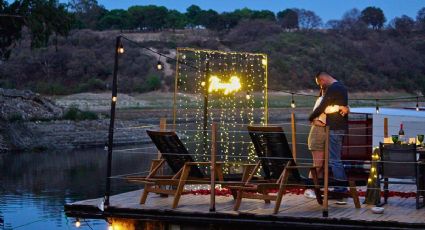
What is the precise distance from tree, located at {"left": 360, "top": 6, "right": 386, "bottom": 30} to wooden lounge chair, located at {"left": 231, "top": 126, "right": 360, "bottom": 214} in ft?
330

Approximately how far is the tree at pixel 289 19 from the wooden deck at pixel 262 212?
9260 centimetres

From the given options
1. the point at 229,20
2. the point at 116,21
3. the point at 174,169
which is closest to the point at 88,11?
the point at 116,21

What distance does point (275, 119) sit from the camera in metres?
61.8

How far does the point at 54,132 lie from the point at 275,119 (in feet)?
62.0

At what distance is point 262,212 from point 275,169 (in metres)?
0.57

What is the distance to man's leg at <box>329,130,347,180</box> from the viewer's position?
1184 cm

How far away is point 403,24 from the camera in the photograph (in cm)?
10481

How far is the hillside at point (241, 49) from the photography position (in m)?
73.4

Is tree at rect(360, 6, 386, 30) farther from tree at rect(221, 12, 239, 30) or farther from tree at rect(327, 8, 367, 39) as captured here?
tree at rect(221, 12, 239, 30)

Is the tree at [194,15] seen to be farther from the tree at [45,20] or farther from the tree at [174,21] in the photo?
the tree at [45,20]

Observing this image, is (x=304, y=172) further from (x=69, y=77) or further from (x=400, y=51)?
(x=400, y=51)

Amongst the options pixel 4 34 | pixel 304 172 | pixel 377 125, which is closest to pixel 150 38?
pixel 4 34

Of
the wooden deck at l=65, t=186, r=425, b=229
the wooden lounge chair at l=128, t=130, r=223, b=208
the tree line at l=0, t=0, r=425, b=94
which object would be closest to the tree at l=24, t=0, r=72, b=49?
the tree line at l=0, t=0, r=425, b=94

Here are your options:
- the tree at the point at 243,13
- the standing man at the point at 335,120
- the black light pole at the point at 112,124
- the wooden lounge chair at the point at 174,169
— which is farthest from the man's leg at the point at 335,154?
the tree at the point at 243,13
